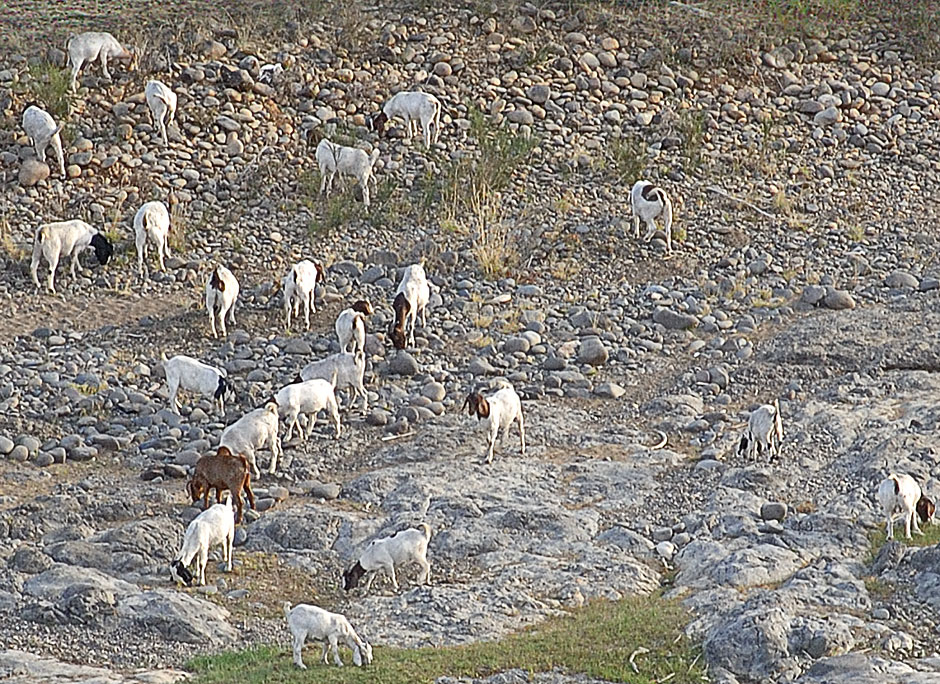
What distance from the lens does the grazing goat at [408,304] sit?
17.1 meters

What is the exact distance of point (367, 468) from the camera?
1455cm

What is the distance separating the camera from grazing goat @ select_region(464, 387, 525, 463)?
47.5 feet

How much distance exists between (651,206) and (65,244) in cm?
706

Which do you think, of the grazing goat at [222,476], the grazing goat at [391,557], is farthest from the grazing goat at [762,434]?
the grazing goat at [222,476]

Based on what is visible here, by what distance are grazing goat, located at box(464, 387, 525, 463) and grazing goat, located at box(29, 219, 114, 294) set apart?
614 centimetres

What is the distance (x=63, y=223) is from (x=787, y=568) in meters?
10.3

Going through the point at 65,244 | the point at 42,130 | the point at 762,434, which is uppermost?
the point at 42,130

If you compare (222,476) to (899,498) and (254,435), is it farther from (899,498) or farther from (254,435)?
(899,498)

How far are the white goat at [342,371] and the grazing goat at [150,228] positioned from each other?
3820 millimetres

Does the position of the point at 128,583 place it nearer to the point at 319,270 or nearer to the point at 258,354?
the point at 258,354

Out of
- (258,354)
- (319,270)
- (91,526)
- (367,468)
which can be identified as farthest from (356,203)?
(91,526)

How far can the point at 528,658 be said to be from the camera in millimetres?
10164

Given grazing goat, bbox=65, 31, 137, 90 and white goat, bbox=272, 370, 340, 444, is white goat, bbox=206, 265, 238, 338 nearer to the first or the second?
white goat, bbox=272, 370, 340, 444

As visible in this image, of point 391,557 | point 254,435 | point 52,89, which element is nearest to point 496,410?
point 254,435
